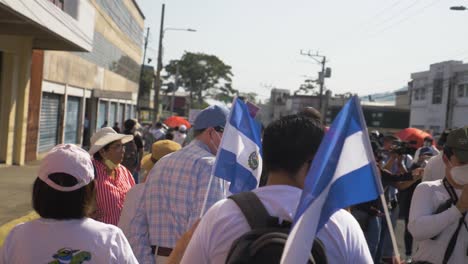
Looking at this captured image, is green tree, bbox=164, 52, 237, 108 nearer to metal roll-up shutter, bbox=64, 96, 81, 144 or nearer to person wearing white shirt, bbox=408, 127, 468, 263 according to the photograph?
metal roll-up shutter, bbox=64, 96, 81, 144

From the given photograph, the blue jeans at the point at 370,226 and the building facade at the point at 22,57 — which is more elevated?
the building facade at the point at 22,57

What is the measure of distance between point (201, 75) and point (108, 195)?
8966 centimetres

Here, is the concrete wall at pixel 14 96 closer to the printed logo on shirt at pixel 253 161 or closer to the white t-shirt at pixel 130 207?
the white t-shirt at pixel 130 207

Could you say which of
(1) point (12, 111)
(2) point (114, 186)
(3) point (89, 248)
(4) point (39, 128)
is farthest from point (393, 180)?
(4) point (39, 128)

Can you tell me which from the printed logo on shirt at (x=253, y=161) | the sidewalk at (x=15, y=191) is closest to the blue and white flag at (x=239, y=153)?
the printed logo on shirt at (x=253, y=161)

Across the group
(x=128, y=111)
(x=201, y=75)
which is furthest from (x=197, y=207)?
(x=201, y=75)

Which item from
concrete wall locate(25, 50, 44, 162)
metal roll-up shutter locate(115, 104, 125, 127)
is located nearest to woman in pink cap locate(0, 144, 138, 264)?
concrete wall locate(25, 50, 44, 162)

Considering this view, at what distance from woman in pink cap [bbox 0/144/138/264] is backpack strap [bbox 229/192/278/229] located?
86cm

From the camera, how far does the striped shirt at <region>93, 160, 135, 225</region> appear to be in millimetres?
4867

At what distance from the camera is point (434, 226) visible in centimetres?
356

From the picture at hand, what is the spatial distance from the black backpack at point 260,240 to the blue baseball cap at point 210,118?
2002 mm

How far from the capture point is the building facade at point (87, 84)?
843 inches

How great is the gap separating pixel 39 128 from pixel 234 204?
65.4 feet

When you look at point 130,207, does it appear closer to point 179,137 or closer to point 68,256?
point 68,256
